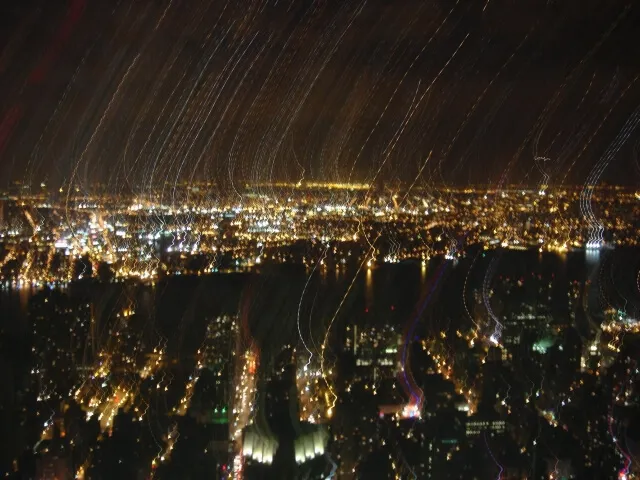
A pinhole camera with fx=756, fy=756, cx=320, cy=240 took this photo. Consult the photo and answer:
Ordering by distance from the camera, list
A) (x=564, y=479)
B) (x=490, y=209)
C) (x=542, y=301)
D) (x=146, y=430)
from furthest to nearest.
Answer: (x=490, y=209) → (x=542, y=301) → (x=146, y=430) → (x=564, y=479)

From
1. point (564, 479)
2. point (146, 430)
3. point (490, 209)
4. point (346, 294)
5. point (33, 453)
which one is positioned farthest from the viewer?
point (490, 209)

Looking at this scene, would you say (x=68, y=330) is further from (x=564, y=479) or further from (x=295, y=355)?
(x=564, y=479)

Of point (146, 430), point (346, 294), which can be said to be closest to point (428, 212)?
point (346, 294)

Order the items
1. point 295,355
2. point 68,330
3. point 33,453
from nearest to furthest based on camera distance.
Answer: point 33,453 → point 295,355 → point 68,330

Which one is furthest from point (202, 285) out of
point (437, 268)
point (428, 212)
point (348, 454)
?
point (348, 454)

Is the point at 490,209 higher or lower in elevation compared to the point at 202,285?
higher

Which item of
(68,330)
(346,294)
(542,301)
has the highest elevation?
(346,294)

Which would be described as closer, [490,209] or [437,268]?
[437,268]

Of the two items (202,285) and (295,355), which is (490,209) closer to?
(202,285)

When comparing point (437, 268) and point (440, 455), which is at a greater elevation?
point (437, 268)
